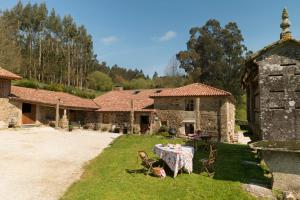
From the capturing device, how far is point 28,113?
26.0 m

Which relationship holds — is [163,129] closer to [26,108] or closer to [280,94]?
[26,108]

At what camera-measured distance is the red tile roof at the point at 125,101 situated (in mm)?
28344

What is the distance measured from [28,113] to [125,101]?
10500mm

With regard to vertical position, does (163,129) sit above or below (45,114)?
below

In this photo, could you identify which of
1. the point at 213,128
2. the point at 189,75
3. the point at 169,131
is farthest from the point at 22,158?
the point at 189,75

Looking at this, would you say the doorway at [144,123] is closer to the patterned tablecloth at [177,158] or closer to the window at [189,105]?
the window at [189,105]

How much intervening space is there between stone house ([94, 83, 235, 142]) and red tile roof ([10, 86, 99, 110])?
2.30m

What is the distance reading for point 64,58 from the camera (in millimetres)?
51156

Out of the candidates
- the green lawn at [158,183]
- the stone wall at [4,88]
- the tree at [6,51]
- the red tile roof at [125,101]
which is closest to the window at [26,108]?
the stone wall at [4,88]

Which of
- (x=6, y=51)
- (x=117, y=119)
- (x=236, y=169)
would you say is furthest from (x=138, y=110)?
(x=6, y=51)

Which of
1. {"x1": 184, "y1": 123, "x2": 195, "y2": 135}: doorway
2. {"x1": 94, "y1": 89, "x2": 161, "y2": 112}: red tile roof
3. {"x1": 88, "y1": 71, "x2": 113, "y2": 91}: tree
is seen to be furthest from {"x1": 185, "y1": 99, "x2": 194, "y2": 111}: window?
{"x1": 88, "y1": 71, "x2": 113, "y2": 91}: tree

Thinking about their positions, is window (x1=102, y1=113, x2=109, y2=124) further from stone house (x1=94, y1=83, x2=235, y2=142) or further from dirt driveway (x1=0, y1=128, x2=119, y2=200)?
dirt driveway (x1=0, y1=128, x2=119, y2=200)

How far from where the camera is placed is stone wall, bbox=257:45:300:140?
7.60 m

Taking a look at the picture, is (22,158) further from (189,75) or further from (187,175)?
(189,75)
